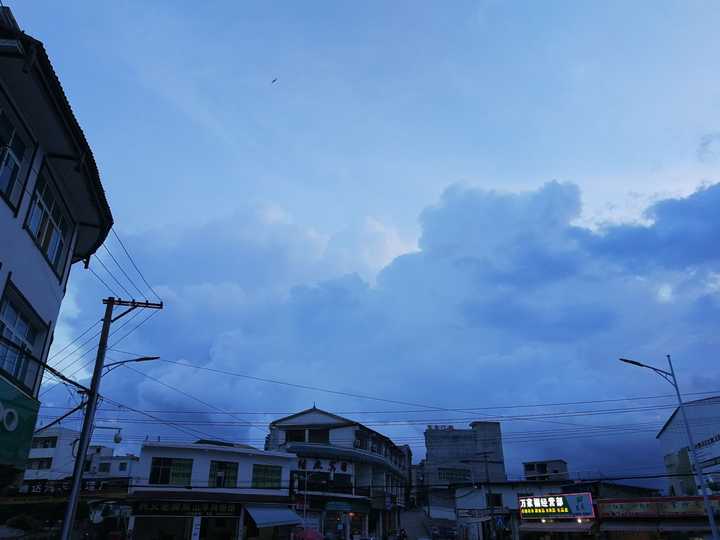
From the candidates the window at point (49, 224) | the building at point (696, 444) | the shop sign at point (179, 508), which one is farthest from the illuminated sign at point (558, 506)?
the window at point (49, 224)

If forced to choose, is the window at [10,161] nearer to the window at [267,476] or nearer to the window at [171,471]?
the window at [171,471]

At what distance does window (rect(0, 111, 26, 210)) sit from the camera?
11.6 meters

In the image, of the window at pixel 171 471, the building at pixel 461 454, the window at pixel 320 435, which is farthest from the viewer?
the building at pixel 461 454

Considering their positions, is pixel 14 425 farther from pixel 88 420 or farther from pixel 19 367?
pixel 88 420

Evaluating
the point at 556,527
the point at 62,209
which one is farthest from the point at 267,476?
the point at 62,209

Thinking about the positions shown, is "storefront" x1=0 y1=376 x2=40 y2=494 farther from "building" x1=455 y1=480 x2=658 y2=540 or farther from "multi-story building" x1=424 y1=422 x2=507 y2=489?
"multi-story building" x1=424 y1=422 x2=507 y2=489

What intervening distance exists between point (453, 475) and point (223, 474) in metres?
52.3

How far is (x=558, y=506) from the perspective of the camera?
38688 mm

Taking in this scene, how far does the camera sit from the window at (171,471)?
141 ft

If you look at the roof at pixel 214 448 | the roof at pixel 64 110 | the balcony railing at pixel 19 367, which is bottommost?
the balcony railing at pixel 19 367

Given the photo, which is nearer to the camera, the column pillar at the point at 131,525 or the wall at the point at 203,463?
the column pillar at the point at 131,525

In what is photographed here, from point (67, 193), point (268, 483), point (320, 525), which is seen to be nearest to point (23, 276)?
point (67, 193)

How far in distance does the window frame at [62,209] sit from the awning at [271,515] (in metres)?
32.7

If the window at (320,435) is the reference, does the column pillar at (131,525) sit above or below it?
below
